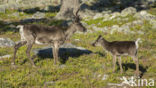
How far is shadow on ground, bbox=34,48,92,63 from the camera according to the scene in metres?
15.0

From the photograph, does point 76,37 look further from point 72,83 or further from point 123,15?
point 72,83

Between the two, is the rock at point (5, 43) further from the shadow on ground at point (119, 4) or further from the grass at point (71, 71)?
the shadow on ground at point (119, 4)

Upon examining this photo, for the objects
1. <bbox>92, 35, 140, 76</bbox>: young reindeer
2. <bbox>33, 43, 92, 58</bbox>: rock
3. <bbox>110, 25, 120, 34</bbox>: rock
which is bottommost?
<bbox>110, 25, 120, 34</bbox>: rock

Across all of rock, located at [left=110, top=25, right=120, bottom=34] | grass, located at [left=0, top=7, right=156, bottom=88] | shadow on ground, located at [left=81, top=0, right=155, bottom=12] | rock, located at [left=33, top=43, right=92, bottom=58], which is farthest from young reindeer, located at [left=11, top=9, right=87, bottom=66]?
shadow on ground, located at [left=81, top=0, right=155, bottom=12]

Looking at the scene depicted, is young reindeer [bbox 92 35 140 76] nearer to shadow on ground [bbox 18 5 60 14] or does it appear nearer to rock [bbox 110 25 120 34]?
rock [bbox 110 25 120 34]

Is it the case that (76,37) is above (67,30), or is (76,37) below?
below

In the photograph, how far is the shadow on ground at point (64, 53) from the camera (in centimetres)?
1504

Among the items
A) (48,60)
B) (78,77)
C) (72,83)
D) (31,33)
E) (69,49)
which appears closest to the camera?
(72,83)

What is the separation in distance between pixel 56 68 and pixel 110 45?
125 inches

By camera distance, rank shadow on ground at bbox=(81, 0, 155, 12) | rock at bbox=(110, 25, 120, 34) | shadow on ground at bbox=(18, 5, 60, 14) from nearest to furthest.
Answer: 1. rock at bbox=(110, 25, 120, 34)
2. shadow on ground at bbox=(18, 5, 60, 14)
3. shadow on ground at bbox=(81, 0, 155, 12)

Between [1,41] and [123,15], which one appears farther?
[123,15]

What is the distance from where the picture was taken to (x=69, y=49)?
55.8ft

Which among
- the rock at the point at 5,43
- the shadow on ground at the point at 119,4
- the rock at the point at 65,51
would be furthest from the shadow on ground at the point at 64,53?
the shadow on ground at the point at 119,4

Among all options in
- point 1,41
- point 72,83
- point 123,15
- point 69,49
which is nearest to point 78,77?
point 72,83
